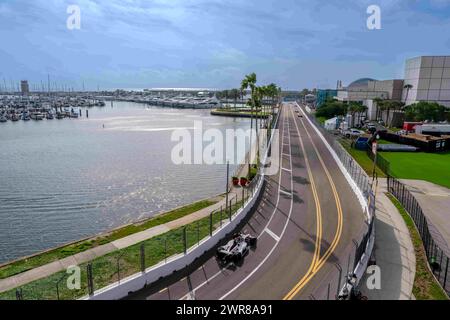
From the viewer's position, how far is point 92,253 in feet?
85.0

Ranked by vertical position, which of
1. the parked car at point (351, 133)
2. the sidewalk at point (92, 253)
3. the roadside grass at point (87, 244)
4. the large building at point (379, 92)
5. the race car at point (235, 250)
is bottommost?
the roadside grass at point (87, 244)

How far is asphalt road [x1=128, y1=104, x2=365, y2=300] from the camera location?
19859mm

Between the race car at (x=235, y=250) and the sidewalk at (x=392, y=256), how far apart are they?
8.23m

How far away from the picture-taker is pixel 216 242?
26000 millimetres

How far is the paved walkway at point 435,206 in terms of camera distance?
2948 centimetres

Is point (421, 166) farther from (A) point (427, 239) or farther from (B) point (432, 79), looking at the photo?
(B) point (432, 79)

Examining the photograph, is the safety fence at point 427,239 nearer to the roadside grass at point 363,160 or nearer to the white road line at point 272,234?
the roadside grass at point 363,160

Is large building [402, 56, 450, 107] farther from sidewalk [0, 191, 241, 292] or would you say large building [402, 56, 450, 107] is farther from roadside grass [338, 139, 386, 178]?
sidewalk [0, 191, 241, 292]

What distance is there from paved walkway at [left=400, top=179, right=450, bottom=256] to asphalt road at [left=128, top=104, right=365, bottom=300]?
655cm

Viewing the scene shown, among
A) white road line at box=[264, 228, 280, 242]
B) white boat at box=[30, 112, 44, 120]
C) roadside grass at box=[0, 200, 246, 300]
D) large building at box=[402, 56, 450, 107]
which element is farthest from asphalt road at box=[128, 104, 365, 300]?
white boat at box=[30, 112, 44, 120]

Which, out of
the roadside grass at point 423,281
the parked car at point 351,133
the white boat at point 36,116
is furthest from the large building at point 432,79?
the white boat at point 36,116

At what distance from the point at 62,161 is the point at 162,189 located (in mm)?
29649
